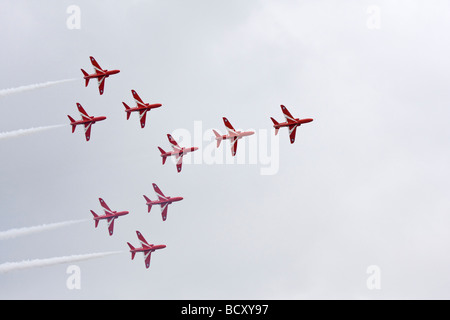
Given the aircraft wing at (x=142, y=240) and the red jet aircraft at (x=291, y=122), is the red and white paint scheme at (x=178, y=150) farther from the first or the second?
the aircraft wing at (x=142, y=240)

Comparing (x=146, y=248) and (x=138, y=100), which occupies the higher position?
(x=138, y=100)

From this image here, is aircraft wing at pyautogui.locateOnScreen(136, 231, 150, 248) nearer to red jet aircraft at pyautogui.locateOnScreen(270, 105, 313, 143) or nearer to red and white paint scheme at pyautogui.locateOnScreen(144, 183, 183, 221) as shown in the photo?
red and white paint scheme at pyautogui.locateOnScreen(144, 183, 183, 221)

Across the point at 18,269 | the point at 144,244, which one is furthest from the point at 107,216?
the point at 18,269

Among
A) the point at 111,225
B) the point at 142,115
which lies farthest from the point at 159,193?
the point at 142,115

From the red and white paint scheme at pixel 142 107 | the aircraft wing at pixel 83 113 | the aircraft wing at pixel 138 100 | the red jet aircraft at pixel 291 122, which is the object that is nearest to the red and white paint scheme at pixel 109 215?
the aircraft wing at pixel 83 113

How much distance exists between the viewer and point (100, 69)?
5325 inches

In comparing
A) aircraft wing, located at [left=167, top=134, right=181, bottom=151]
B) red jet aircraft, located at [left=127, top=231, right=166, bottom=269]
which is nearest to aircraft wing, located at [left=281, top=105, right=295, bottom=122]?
aircraft wing, located at [left=167, top=134, right=181, bottom=151]

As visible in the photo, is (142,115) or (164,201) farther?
(164,201)

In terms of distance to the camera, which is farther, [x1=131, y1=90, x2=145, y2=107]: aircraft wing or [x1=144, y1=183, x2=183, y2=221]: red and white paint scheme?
[x1=144, y1=183, x2=183, y2=221]: red and white paint scheme

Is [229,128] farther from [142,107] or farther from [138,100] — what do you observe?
[138,100]

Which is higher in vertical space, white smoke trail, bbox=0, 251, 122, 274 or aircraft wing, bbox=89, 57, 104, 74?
aircraft wing, bbox=89, 57, 104, 74

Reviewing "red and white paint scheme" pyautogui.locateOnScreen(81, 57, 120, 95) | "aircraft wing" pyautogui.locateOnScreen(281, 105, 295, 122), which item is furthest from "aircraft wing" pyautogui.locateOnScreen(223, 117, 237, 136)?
"red and white paint scheme" pyautogui.locateOnScreen(81, 57, 120, 95)

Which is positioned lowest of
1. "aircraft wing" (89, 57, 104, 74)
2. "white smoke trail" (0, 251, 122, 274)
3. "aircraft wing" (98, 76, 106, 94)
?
"white smoke trail" (0, 251, 122, 274)
